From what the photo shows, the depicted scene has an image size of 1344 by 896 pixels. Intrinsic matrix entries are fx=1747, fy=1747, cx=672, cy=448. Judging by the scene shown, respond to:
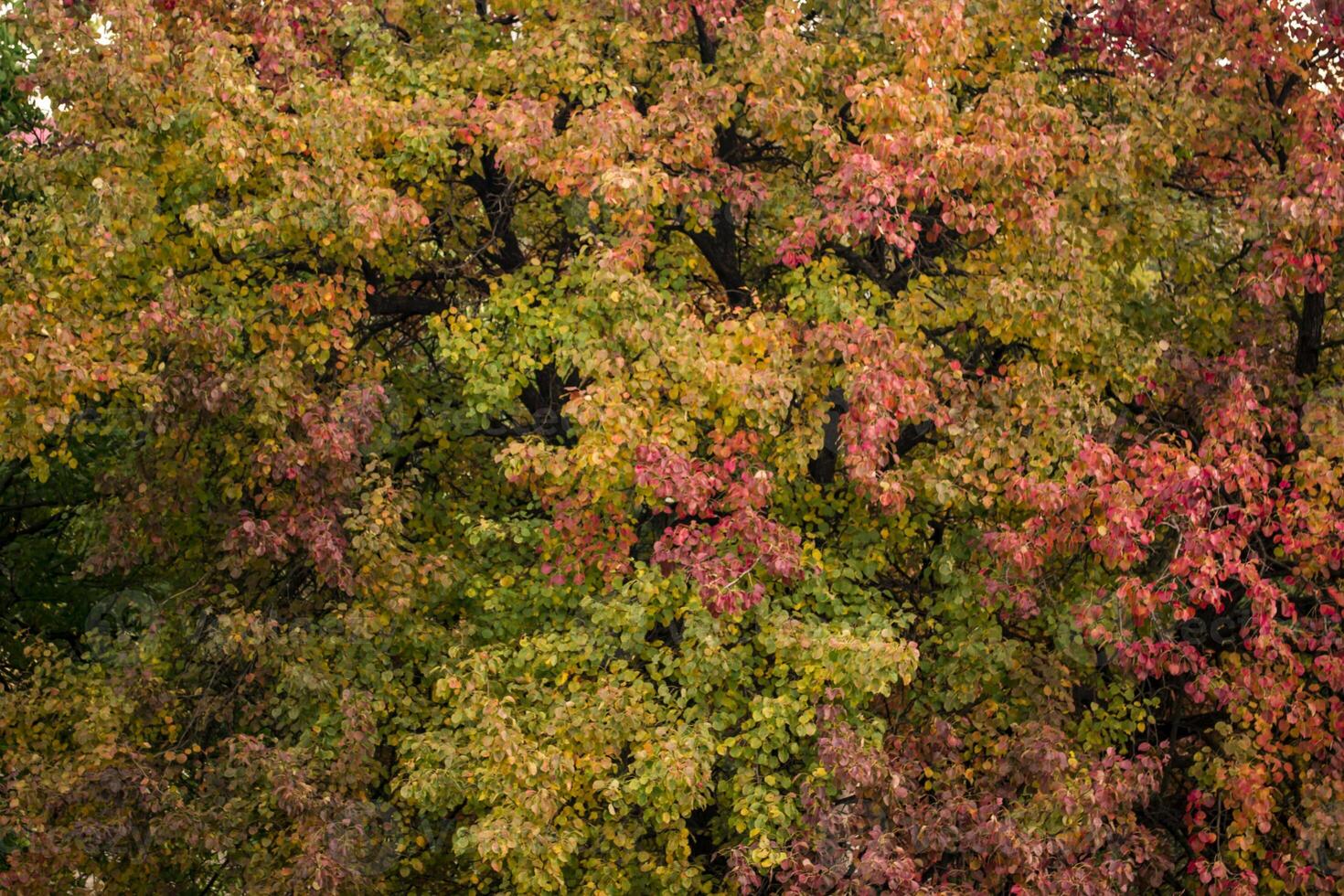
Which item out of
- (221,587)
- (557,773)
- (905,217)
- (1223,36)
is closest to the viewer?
(557,773)

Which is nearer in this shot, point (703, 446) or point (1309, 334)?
point (703, 446)

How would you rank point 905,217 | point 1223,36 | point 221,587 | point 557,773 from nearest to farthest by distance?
point 557,773, point 905,217, point 1223,36, point 221,587

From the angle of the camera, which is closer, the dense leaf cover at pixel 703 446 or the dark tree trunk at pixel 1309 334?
the dense leaf cover at pixel 703 446

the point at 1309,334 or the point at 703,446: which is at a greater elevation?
the point at 1309,334

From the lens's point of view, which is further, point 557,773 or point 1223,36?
point 1223,36

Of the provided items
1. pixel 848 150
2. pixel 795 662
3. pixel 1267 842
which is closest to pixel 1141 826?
pixel 1267 842

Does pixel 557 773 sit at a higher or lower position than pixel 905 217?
lower

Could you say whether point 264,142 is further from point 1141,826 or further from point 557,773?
point 1141,826

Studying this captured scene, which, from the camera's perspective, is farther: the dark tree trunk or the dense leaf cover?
the dark tree trunk
